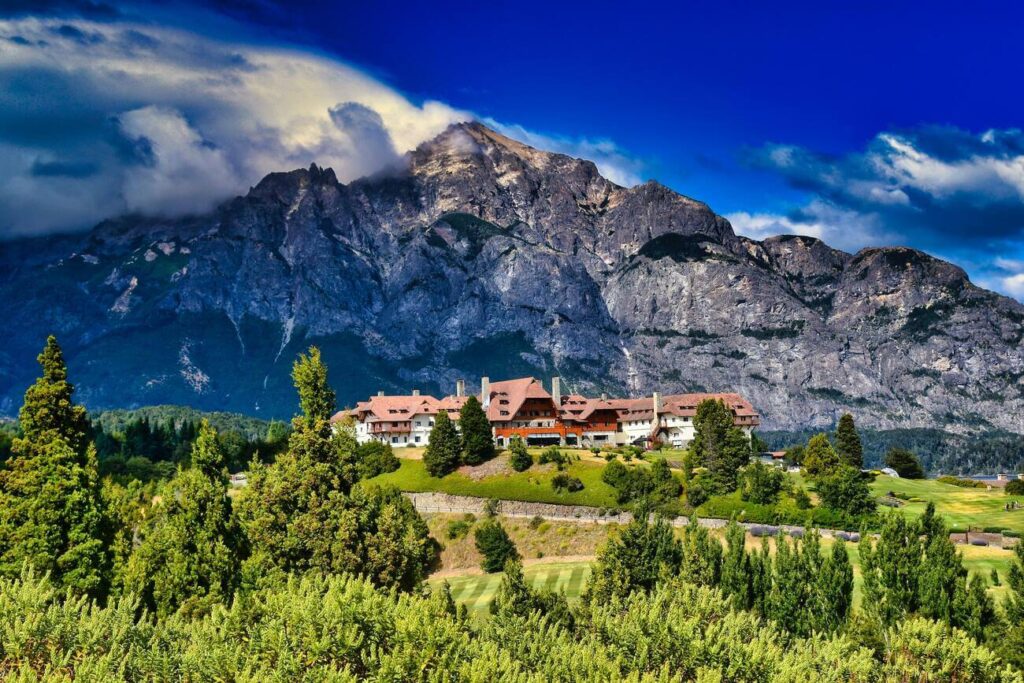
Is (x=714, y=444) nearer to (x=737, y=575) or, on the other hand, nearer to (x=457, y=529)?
(x=457, y=529)

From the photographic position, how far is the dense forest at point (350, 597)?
2725 cm

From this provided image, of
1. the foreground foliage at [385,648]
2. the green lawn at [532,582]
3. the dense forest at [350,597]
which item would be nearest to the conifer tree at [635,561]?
the dense forest at [350,597]

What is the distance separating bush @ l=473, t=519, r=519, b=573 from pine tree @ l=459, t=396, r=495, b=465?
21691mm

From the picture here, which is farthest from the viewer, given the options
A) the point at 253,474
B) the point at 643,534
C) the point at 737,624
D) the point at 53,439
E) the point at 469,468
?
the point at 469,468

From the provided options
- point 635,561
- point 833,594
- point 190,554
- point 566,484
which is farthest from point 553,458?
point 190,554

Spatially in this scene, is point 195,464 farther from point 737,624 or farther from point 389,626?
point 737,624

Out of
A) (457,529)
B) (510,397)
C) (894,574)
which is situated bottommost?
(457,529)

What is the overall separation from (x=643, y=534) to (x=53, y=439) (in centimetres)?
3487

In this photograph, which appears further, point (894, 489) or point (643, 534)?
point (894, 489)

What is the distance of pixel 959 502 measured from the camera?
92125 mm

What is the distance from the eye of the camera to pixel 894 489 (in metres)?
101

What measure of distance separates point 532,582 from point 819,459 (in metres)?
45.6

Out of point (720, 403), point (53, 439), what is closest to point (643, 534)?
point (53, 439)

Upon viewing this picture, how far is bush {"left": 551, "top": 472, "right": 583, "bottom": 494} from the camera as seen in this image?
98.8 meters
